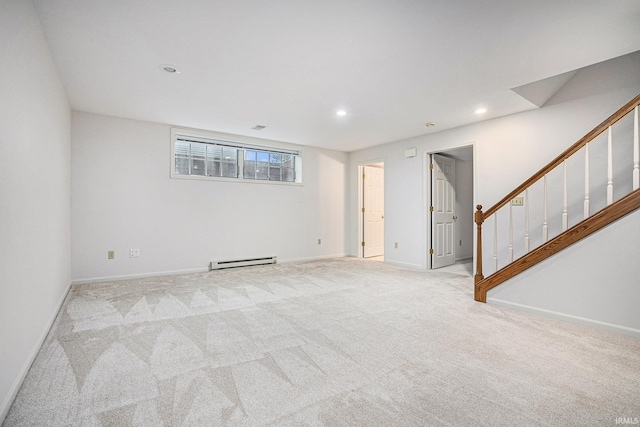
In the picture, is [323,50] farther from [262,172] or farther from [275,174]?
[275,174]

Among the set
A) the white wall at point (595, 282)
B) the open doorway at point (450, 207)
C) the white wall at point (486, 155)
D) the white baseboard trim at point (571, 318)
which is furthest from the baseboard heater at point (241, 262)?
the white wall at point (595, 282)

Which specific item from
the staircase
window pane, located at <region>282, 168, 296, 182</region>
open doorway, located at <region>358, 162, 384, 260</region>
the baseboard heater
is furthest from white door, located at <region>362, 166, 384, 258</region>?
the staircase

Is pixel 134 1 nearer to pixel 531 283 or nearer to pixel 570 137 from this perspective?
pixel 531 283

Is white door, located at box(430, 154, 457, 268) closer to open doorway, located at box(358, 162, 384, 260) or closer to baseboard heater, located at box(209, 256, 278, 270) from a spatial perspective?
open doorway, located at box(358, 162, 384, 260)

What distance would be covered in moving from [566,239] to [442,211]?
110 inches

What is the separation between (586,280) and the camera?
2596 millimetres

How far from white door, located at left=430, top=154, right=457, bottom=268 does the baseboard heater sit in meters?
2.95

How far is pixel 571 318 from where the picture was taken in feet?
8.75

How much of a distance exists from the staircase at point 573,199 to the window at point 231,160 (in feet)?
12.1

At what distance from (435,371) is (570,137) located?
3.48 meters

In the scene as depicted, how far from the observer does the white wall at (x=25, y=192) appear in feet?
4.97

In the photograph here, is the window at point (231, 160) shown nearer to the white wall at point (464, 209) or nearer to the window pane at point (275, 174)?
the window pane at point (275, 174)

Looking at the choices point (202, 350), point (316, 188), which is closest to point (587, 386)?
point (202, 350)

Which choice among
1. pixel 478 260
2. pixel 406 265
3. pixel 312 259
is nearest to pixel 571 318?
pixel 478 260
